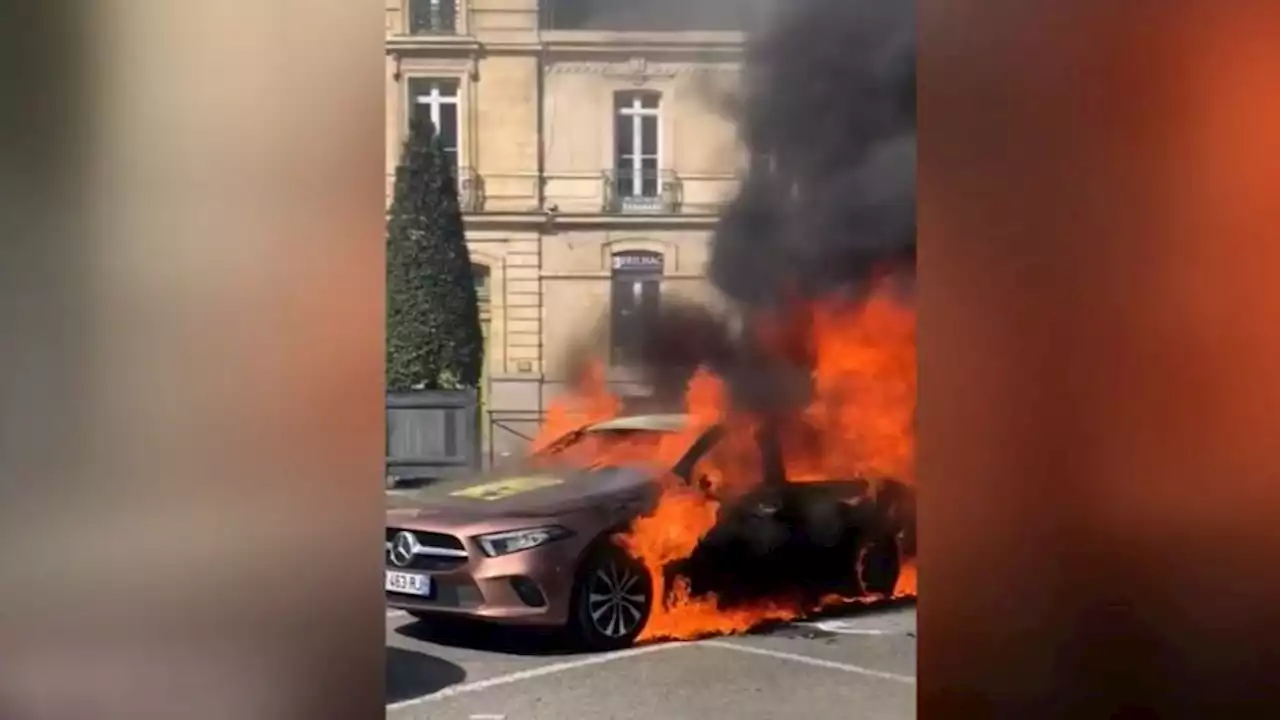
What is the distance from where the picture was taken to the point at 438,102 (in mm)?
2432

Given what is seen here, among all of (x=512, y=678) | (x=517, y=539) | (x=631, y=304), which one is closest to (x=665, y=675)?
(x=512, y=678)

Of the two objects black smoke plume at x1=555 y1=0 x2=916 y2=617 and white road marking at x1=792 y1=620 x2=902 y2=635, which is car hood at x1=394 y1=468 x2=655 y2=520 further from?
white road marking at x1=792 y1=620 x2=902 y2=635

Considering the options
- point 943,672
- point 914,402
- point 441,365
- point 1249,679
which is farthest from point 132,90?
point 1249,679

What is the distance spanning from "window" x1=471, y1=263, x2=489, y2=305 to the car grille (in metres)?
0.52

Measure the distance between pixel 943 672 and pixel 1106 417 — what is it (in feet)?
2.24

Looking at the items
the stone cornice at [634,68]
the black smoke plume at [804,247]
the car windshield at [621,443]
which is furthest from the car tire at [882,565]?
the stone cornice at [634,68]

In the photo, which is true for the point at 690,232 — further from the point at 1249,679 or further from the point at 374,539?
the point at 1249,679

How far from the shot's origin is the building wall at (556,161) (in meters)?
2.44

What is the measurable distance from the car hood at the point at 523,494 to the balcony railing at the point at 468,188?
0.59 metres

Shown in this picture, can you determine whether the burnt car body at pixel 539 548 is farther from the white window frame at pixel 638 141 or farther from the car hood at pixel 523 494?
the white window frame at pixel 638 141

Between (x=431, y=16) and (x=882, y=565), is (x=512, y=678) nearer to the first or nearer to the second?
(x=882, y=565)

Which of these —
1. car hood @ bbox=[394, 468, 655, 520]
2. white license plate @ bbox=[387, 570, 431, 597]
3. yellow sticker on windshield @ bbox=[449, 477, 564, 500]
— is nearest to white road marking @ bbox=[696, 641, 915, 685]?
car hood @ bbox=[394, 468, 655, 520]

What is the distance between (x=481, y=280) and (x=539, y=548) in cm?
59

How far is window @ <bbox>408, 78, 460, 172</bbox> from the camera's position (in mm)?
2426
